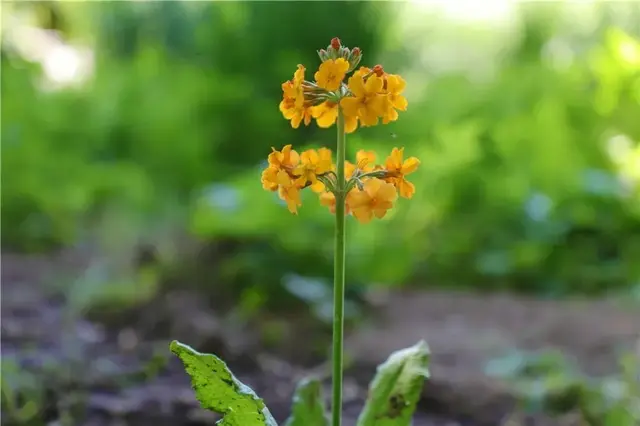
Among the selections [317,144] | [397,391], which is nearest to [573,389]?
[397,391]

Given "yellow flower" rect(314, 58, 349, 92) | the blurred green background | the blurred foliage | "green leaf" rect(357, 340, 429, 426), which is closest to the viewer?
"yellow flower" rect(314, 58, 349, 92)

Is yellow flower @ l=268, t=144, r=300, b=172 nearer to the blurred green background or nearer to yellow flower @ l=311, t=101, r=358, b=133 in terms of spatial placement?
yellow flower @ l=311, t=101, r=358, b=133

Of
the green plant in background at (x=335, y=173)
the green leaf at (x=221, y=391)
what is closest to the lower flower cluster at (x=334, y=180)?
the green plant in background at (x=335, y=173)

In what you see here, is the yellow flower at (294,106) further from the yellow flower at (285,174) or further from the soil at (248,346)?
the soil at (248,346)

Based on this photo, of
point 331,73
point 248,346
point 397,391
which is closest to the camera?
point 331,73

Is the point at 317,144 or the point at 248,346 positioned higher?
the point at 317,144

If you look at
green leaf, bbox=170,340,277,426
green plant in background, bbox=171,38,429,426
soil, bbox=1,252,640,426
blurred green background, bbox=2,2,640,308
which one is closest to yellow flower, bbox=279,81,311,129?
green plant in background, bbox=171,38,429,426

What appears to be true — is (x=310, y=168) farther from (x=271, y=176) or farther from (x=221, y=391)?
(x=221, y=391)
